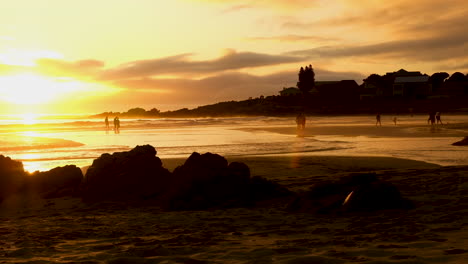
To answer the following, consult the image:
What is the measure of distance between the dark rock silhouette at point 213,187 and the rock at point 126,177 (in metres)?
1.18

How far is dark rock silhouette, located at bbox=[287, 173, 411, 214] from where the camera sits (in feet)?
28.2

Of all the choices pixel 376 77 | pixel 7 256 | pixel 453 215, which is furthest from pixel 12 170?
pixel 376 77

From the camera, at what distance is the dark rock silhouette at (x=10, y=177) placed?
12.6m

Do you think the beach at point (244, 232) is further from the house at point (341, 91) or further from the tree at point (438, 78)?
the tree at point (438, 78)

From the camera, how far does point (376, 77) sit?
13838 centimetres

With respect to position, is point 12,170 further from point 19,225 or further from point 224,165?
point 224,165

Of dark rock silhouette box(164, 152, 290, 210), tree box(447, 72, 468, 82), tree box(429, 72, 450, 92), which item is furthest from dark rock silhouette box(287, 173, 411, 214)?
tree box(429, 72, 450, 92)

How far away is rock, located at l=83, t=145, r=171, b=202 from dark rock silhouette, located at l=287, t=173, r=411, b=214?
168 inches

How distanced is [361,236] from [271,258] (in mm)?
1615

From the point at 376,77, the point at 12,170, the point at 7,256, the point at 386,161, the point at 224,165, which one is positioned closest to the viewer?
the point at 7,256

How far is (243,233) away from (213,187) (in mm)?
3513

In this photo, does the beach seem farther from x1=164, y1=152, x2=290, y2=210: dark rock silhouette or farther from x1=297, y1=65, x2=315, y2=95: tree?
x1=297, y1=65, x2=315, y2=95: tree

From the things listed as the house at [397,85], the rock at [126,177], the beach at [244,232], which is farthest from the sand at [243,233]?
the house at [397,85]

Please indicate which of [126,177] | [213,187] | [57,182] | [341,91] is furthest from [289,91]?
[213,187]
